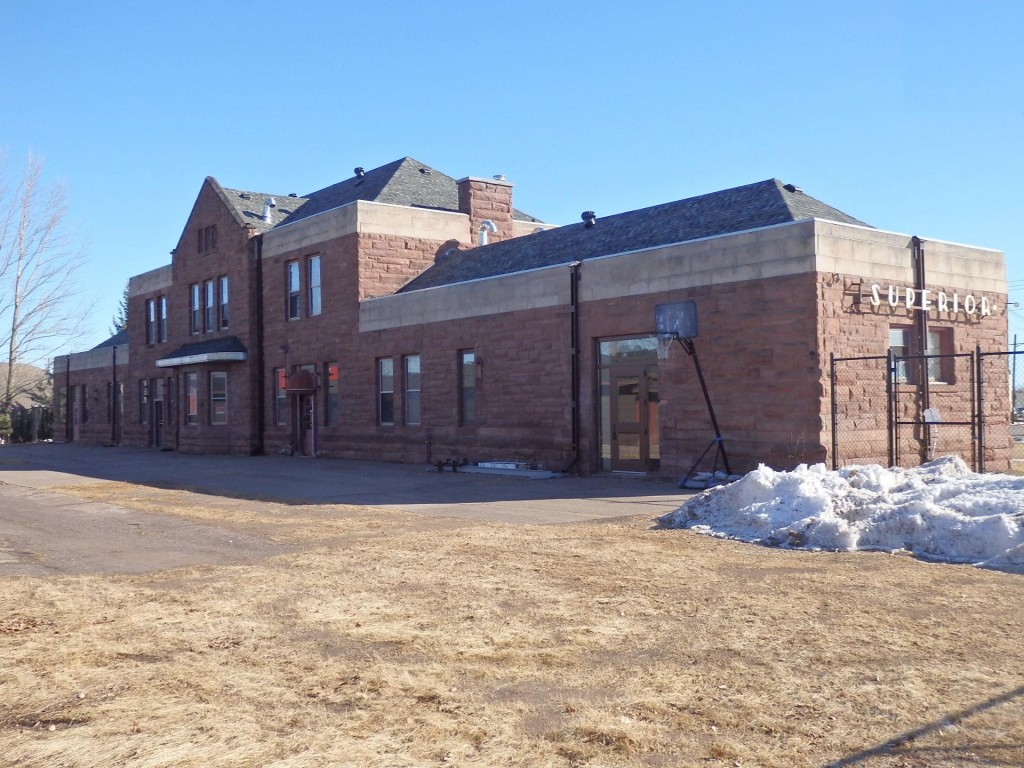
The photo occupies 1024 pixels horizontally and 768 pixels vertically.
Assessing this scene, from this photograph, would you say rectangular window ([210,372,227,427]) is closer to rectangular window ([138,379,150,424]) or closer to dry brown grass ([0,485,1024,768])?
rectangular window ([138,379,150,424])

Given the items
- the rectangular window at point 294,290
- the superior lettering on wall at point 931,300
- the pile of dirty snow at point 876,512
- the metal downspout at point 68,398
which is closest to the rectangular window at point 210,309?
the rectangular window at point 294,290

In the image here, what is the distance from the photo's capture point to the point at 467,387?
84.3 feet

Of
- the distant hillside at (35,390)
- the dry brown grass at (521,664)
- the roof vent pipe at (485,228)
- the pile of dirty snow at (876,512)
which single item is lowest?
the dry brown grass at (521,664)

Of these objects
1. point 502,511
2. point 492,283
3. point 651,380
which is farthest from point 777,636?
point 492,283

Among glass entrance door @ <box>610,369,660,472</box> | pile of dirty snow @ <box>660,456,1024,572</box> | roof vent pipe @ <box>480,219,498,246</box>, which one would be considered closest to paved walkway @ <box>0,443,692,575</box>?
glass entrance door @ <box>610,369,660,472</box>

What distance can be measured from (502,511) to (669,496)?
3342mm

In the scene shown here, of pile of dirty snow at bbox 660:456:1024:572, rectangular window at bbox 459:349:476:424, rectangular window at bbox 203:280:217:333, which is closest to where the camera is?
pile of dirty snow at bbox 660:456:1024:572

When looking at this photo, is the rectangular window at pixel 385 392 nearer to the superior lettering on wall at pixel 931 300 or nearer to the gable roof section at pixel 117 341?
the superior lettering on wall at pixel 931 300

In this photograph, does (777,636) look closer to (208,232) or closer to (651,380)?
(651,380)

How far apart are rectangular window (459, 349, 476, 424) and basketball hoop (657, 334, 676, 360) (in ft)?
21.2

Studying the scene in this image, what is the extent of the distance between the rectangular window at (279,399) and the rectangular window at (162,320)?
987cm

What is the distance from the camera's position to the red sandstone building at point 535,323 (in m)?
18.5

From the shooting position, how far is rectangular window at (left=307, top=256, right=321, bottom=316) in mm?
31625

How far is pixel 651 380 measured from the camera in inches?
823
